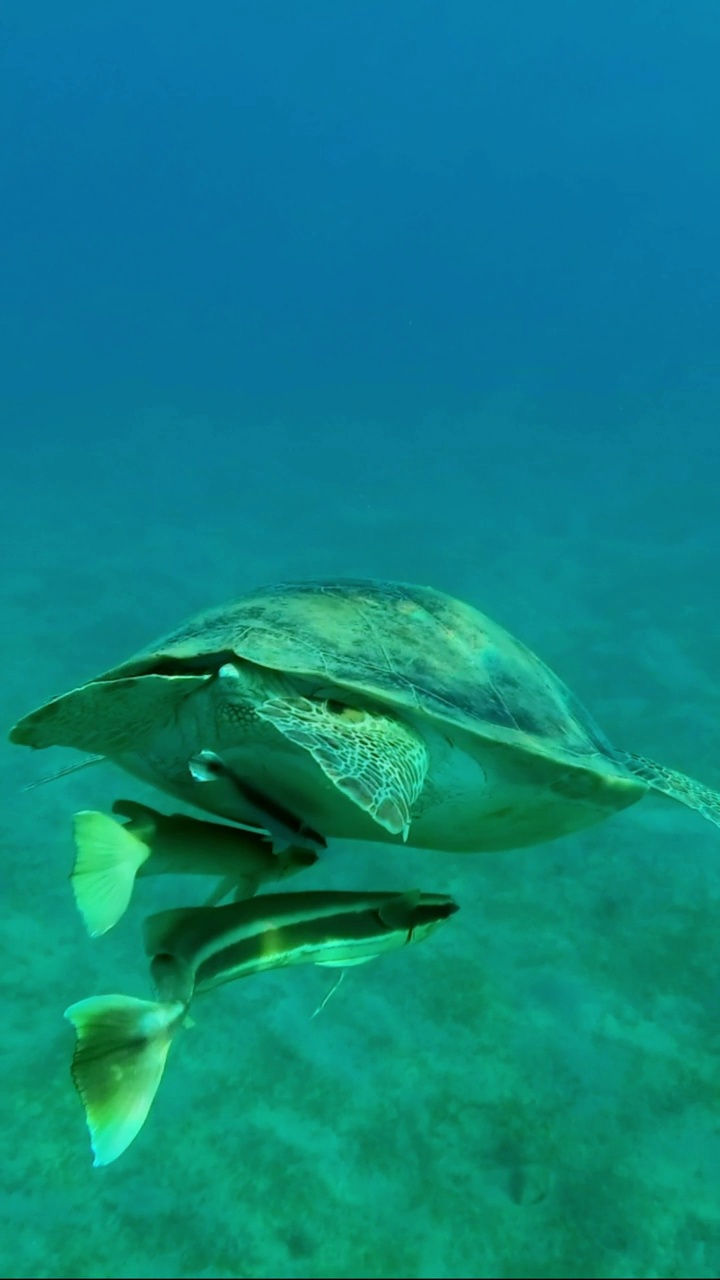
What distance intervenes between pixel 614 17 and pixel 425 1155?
103325 mm

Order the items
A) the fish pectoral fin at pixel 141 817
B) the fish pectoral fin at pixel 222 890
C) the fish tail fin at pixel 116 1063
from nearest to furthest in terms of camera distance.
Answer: the fish tail fin at pixel 116 1063 < the fish pectoral fin at pixel 141 817 < the fish pectoral fin at pixel 222 890

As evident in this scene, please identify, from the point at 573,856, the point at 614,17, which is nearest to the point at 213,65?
the point at 614,17

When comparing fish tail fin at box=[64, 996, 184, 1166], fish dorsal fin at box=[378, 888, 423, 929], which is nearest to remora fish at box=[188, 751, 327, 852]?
fish dorsal fin at box=[378, 888, 423, 929]

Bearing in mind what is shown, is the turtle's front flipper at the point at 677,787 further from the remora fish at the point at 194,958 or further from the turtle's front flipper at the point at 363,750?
the remora fish at the point at 194,958

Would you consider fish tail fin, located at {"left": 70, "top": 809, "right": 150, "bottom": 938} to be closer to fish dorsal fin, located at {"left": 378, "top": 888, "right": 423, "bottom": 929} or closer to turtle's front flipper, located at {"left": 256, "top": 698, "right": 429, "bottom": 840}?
turtle's front flipper, located at {"left": 256, "top": 698, "right": 429, "bottom": 840}

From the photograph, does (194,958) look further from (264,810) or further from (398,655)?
(398,655)

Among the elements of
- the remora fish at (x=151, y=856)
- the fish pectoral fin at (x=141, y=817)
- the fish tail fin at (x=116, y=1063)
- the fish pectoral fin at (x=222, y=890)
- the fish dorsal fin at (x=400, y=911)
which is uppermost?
the fish pectoral fin at (x=141, y=817)

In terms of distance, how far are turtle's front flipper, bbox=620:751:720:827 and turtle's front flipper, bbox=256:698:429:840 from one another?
122cm

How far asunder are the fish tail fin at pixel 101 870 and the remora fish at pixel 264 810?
36 cm

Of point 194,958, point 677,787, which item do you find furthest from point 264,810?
point 677,787

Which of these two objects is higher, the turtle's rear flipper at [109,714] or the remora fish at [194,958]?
the turtle's rear flipper at [109,714]

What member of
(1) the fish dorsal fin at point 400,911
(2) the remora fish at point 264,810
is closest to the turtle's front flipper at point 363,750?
(1) the fish dorsal fin at point 400,911

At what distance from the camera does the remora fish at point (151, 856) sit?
2209 mm

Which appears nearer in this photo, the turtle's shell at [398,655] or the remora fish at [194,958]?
the remora fish at [194,958]
